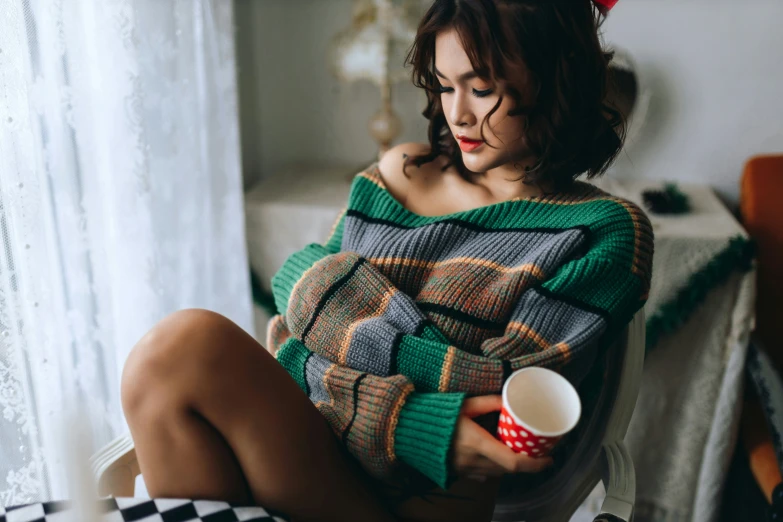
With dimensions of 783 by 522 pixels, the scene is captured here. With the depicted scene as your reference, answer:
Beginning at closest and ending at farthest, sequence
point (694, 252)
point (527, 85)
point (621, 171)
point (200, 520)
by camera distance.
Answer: point (200, 520) → point (527, 85) → point (694, 252) → point (621, 171)

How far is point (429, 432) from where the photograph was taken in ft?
2.27

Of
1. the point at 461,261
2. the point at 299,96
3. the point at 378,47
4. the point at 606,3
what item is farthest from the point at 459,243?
the point at 299,96

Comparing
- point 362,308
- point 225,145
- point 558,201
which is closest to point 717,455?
point 558,201

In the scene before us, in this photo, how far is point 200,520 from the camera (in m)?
0.64

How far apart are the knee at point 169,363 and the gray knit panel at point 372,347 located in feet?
0.55

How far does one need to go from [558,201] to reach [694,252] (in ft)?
2.12

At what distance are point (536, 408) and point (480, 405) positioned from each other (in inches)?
2.8

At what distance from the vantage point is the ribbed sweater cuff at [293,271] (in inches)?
36.3

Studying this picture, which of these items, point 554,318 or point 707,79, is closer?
point 554,318

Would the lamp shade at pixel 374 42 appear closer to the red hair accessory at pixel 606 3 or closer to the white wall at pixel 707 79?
the white wall at pixel 707 79

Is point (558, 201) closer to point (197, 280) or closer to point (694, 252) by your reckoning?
point (694, 252)

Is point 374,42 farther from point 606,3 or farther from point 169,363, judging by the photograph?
point 169,363

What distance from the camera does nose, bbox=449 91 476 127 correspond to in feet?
2.63

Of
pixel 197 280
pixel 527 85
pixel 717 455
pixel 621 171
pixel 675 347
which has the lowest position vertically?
pixel 717 455
